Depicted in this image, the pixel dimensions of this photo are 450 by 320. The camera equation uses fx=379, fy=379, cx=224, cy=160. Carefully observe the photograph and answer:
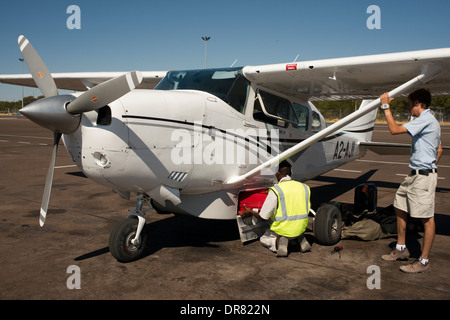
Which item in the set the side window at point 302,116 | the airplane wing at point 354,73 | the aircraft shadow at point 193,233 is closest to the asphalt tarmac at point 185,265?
the aircraft shadow at point 193,233

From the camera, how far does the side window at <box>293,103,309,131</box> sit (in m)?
6.82

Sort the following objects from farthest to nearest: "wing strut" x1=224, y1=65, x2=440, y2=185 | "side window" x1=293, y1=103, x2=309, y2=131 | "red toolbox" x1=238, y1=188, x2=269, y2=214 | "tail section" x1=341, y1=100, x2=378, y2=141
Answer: "tail section" x1=341, y1=100, x2=378, y2=141 < "side window" x1=293, y1=103, x2=309, y2=131 < "red toolbox" x1=238, y1=188, x2=269, y2=214 < "wing strut" x1=224, y1=65, x2=440, y2=185

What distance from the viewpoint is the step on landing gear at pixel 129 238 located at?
4410mm

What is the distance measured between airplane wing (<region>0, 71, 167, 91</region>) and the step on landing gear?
11.2 ft

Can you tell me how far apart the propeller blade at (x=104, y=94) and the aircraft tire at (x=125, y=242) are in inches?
60.0

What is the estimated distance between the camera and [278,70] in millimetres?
5410

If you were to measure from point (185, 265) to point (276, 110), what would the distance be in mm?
2956

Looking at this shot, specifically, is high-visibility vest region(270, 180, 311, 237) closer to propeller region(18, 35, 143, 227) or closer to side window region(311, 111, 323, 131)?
propeller region(18, 35, 143, 227)

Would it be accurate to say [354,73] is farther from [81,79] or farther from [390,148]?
[81,79]

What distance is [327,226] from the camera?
17.4ft

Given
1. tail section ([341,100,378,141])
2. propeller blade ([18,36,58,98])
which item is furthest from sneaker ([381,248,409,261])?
tail section ([341,100,378,141])

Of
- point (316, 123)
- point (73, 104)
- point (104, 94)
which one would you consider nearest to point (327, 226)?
point (316, 123)
